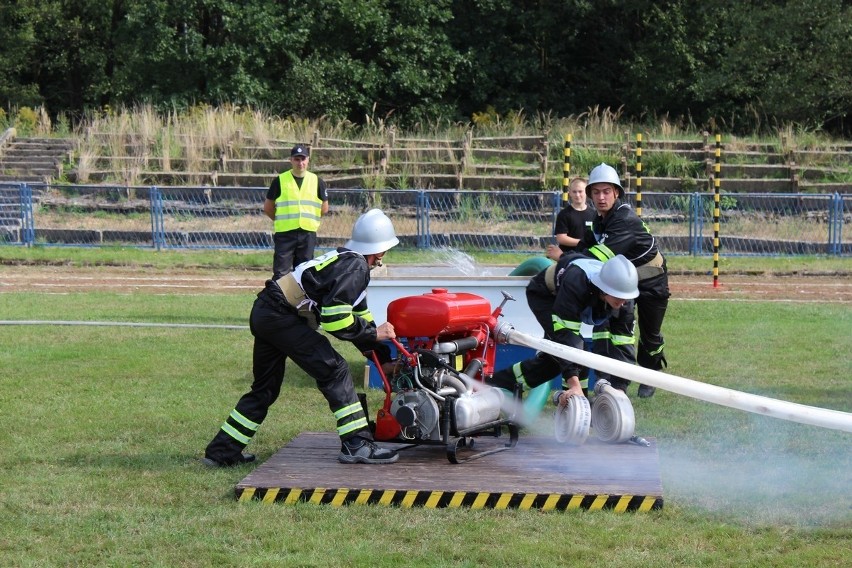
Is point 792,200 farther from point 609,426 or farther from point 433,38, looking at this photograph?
point 433,38

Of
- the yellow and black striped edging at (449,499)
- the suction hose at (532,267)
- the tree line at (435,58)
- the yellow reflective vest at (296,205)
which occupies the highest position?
the tree line at (435,58)

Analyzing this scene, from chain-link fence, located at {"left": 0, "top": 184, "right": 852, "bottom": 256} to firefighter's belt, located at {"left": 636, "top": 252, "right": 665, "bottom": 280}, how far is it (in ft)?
41.7

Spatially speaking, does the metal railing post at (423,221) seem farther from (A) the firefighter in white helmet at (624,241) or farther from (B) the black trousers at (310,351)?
(B) the black trousers at (310,351)

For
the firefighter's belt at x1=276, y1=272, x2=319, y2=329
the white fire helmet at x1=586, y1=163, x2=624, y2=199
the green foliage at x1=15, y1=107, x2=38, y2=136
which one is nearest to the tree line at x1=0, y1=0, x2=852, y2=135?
the green foliage at x1=15, y1=107, x2=38, y2=136

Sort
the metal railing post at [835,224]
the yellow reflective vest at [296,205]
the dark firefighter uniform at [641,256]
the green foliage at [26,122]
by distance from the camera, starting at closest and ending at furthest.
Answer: the dark firefighter uniform at [641,256]
the yellow reflective vest at [296,205]
the metal railing post at [835,224]
the green foliage at [26,122]

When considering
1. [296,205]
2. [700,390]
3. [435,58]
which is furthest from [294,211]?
[435,58]

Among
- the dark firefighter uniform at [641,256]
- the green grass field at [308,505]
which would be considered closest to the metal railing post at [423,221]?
the green grass field at [308,505]

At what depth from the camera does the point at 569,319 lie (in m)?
7.45

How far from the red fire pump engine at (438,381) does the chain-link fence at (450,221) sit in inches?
580

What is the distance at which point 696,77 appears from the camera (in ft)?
129

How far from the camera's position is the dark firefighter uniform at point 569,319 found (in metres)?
7.44

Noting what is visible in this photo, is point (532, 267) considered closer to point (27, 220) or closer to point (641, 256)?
point (641, 256)

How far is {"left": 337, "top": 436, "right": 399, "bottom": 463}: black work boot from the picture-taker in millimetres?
7062

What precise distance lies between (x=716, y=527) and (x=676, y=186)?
835 inches
